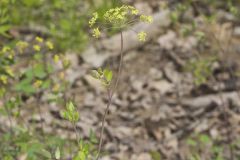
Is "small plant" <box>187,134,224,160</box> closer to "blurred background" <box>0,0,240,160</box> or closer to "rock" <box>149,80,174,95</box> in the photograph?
"blurred background" <box>0,0,240,160</box>

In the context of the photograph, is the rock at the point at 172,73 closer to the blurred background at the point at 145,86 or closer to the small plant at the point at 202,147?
the blurred background at the point at 145,86

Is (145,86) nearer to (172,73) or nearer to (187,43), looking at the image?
(172,73)

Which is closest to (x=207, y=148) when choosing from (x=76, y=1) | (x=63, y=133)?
(x=63, y=133)

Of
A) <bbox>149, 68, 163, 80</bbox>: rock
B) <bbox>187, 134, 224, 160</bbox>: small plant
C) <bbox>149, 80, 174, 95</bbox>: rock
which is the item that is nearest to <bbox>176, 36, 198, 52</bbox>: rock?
<bbox>149, 68, 163, 80</bbox>: rock

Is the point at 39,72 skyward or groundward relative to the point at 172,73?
skyward

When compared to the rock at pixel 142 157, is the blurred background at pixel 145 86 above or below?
above

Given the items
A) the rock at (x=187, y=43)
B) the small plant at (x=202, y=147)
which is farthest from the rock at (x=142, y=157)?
the rock at (x=187, y=43)

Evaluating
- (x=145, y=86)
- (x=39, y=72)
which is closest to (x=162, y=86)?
(x=145, y=86)

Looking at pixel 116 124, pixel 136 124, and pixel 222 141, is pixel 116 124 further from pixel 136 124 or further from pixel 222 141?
pixel 222 141
